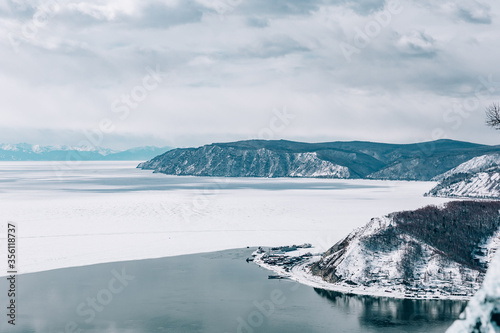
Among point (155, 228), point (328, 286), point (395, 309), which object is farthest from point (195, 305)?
point (155, 228)

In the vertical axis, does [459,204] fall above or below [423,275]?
above

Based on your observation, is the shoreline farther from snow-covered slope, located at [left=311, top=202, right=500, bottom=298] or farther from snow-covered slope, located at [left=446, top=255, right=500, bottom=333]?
snow-covered slope, located at [left=446, top=255, right=500, bottom=333]

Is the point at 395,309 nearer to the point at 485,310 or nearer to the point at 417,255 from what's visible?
the point at 417,255

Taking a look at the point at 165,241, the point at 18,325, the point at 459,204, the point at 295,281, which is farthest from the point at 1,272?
the point at 459,204

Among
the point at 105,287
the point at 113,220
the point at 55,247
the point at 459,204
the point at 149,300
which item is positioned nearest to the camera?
the point at 149,300

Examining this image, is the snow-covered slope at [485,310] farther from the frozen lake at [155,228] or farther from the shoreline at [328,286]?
the frozen lake at [155,228]

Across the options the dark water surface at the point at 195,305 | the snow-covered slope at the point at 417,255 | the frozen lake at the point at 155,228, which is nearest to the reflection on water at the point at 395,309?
the dark water surface at the point at 195,305

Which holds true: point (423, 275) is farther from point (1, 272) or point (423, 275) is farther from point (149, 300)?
point (1, 272)
